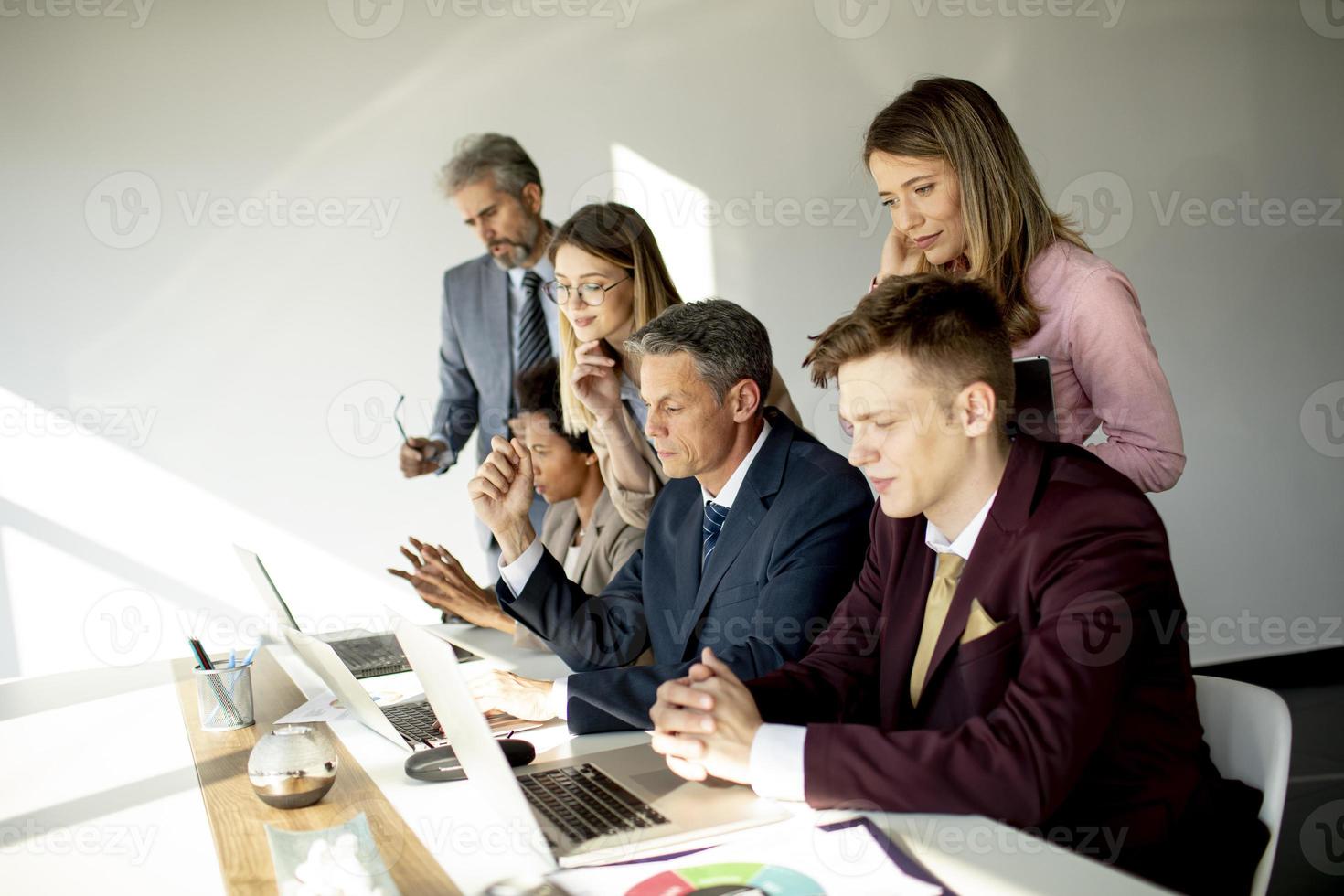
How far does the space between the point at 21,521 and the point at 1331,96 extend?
19.3 feet

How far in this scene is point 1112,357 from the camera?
7.18 feet

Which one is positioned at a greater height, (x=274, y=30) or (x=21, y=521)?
(x=274, y=30)

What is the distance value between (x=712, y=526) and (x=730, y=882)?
122 centimetres

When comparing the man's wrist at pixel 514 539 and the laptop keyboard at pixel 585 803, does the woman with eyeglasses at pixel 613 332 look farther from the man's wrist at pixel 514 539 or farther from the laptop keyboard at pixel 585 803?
the laptop keyboard at pixel 585 803

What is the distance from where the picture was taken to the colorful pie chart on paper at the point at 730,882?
1122 mm

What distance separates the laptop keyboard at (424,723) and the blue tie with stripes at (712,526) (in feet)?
1.91

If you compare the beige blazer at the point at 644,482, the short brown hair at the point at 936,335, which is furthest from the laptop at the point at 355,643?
the short brown hair at the point at 936,335

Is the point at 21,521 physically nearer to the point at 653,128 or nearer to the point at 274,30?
the point at 274,30

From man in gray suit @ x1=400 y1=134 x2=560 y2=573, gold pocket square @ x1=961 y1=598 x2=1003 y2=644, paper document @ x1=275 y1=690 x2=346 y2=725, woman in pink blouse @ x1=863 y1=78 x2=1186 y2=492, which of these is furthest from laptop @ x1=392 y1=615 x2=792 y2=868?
man in gray suit @ x1=400 y1=134 x2=560 y2=573

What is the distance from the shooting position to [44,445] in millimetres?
4125

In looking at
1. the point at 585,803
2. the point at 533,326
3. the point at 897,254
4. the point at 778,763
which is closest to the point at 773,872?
the point at 778,763

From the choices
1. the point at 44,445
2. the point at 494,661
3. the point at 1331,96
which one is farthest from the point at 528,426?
the point at 1331,96

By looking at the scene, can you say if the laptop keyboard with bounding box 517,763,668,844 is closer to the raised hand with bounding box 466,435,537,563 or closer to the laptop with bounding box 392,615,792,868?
the laptop with bounding box 392,615,792,868

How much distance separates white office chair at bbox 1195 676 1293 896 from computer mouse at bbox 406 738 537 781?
957 mm
